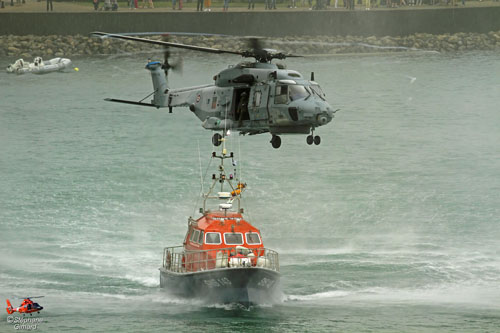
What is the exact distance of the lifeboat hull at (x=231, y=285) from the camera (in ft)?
153

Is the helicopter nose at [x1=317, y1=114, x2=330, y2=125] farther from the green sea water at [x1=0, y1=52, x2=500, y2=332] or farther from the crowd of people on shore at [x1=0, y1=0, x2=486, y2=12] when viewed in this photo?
the crowd of people on shore at [x1=0, y1=0, x2=486, y2=12]

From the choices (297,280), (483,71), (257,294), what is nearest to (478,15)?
(483,71)

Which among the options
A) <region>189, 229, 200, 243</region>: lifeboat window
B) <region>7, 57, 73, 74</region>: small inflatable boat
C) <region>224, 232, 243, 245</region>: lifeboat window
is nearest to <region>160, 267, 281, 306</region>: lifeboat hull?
<region>224, 232, 243, 245</region>: lifeboat window

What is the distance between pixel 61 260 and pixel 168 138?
28.3 m

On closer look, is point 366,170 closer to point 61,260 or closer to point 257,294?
point 61,260

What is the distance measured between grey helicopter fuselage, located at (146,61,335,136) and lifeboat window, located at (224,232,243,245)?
14.6ft

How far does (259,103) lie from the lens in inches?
1727

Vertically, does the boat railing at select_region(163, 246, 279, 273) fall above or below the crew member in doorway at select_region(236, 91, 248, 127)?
below

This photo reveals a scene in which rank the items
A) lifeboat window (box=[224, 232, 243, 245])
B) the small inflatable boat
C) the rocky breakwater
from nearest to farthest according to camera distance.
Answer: lifeboat window (box=[224, 232, 243, 245])
the small inflatable boat
the rocky breakwater

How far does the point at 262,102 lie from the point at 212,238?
242 inches

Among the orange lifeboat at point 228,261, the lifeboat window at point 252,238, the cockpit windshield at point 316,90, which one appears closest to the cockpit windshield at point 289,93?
the cockpit windshield at point 316,90

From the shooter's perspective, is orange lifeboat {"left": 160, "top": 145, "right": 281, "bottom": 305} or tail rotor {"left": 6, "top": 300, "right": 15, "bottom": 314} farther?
tail rotor {"left": 6, "top": 300, "right": 15, "bottom": 314}

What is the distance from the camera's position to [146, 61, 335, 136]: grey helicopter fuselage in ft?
140

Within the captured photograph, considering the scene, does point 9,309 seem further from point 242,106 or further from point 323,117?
point 323,117
